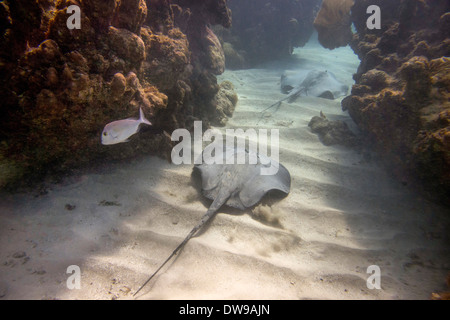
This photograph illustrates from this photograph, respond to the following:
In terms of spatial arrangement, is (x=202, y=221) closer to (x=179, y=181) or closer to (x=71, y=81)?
(x=179, y=181)

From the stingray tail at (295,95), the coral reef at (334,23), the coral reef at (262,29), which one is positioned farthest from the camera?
the coral reef at (262,29)

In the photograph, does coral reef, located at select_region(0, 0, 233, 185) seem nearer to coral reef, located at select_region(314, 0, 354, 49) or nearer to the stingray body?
the stingray body

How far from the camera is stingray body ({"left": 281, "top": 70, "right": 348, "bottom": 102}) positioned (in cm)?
805

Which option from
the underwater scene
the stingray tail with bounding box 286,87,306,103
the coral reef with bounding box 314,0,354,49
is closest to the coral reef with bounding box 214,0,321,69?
the coral reef with bounding box 314,0,354,49

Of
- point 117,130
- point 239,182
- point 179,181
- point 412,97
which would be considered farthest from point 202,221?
point 412,97

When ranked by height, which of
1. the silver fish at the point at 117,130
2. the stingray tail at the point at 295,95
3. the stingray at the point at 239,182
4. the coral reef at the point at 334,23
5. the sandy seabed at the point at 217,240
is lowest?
the sandy seabed at the point at 217,240

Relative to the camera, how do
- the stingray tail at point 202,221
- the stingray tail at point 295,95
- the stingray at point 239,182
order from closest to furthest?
1. the stingray tail at point 202,221
2. the stingray at point 239,182
3. the stingray tail at point 295,95

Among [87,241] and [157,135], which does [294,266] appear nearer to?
[87,241]

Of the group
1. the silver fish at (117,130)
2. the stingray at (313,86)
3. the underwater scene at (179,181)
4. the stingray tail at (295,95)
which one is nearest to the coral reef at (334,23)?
the stingray at (313,86)

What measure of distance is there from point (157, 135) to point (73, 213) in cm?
180

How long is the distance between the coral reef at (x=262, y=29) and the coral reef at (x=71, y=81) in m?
10.0

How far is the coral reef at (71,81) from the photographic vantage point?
2.29 m

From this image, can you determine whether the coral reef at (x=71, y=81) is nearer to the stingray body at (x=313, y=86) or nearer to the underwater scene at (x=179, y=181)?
the underwater scene at (x=179, y=181)

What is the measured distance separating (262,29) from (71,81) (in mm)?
12814
